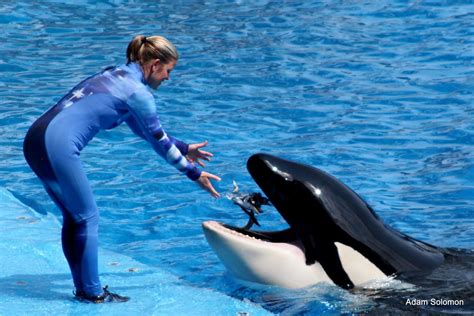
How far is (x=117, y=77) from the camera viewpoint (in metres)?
5.61

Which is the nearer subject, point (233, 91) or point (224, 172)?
point (224, 172)

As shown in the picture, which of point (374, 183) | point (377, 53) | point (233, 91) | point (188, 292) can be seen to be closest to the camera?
point (188, 292)

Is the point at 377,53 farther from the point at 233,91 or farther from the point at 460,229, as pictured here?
the point at 460,229

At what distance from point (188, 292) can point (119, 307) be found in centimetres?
53

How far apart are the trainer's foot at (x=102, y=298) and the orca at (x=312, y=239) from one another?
2.02ft

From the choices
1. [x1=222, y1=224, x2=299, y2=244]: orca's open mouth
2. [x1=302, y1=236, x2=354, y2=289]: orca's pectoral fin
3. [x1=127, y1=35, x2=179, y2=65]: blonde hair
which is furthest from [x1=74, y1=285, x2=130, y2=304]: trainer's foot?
[x1=127, y1=35, x2=179, y2=65]: blonde hair

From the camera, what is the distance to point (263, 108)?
416 inches

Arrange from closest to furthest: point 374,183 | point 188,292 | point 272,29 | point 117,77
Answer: point 117,77, point 188,292, point 374,183, point 272,29

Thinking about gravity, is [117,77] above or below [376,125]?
above

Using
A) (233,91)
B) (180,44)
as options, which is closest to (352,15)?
(180,44)

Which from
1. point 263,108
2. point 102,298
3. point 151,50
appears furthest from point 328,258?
point 263,108

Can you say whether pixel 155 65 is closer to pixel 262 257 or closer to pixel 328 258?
pixel 262 257

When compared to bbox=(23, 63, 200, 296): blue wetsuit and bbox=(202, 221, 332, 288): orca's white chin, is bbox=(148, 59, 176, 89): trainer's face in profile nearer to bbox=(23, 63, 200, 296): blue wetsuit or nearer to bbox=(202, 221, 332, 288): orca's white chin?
bbox=(23, 63, 200, 296): blue wetsuit

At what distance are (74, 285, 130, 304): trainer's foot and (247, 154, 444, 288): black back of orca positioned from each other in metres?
1.02
